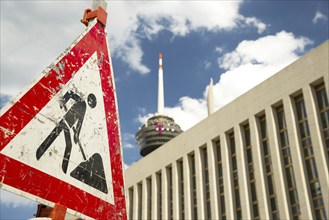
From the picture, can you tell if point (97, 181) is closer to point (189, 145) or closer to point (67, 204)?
point (67, 204)

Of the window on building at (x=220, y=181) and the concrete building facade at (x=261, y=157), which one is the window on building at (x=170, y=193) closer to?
the concrete building facade at (x=261, y=157)

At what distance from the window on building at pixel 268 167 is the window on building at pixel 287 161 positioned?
118 cm

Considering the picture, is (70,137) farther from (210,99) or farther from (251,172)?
(210,99)

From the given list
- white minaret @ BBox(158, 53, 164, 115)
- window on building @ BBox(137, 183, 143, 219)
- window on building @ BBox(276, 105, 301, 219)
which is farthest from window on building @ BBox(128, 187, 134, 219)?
white minaret @ BBox(158, 53, 164, 115)

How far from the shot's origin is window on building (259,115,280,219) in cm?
2684

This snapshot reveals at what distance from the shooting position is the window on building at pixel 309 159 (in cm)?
2423

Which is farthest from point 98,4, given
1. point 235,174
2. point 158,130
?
point 158,130

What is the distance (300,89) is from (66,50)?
26.9 meters

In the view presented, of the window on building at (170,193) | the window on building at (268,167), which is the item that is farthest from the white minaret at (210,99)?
the window on building at (268,167)

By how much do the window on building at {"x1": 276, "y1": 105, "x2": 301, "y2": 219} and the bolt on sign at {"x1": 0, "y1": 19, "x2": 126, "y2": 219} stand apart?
81.0 ft

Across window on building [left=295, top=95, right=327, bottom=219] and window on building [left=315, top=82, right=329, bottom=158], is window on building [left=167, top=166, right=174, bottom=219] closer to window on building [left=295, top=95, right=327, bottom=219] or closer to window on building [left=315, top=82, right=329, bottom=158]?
window on building [left=295, top=95, right=327, bottom=219]

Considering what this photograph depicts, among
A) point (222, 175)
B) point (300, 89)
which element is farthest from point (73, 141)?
point (222, 175)

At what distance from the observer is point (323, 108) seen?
2617 centimetres

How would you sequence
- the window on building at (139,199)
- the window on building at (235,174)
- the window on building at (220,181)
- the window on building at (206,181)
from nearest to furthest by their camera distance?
1. the window on building at (235,174)
2. the window on building at (220,181)
3. the window on building at (206,181)
4. the window on building at (139,199)
